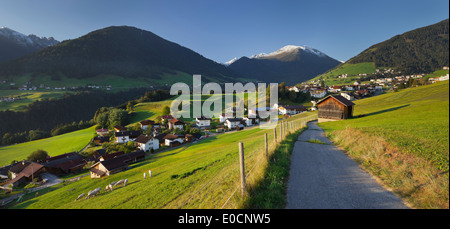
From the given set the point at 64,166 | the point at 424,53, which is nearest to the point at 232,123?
the point at 64,166

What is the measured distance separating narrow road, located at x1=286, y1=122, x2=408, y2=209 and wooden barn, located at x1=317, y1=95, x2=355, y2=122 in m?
35.0

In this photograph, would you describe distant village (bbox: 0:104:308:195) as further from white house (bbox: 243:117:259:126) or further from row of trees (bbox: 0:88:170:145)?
row of trees (bbox: 0:88:170:145)

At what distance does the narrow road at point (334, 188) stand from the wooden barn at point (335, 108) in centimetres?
3496

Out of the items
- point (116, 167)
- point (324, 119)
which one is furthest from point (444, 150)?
point (116, 167)

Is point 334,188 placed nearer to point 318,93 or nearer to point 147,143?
point 147,143

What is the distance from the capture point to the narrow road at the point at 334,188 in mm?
5491

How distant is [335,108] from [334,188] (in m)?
40.4

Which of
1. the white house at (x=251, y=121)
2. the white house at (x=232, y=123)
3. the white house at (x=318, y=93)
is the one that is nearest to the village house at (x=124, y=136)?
the white house at (x=232, y=123)

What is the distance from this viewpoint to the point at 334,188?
661 centimetres

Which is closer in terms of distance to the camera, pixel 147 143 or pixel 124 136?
pixel 147 143

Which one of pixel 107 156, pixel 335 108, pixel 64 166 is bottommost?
pixel 64 166

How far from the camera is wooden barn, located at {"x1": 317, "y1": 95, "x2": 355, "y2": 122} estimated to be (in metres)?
38.8

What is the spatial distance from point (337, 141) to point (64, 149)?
238ft

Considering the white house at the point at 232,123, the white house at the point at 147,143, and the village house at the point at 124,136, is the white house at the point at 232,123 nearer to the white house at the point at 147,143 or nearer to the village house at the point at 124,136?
the white house at the point at 147,143
